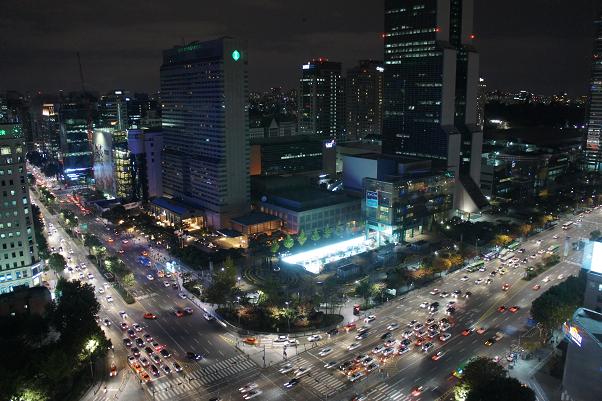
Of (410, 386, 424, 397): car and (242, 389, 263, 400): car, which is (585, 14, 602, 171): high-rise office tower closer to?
(410, 386, 424, 397): car

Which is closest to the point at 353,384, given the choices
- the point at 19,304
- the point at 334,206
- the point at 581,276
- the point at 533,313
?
the point at 533,313

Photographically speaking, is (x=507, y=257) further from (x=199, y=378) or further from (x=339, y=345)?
(x=199, y=378)

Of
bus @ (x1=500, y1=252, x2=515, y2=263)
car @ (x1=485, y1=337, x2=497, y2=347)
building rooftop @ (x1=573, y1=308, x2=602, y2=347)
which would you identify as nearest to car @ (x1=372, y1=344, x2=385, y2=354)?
car @ (x1=485, y1=337, x2=497, y2=347)

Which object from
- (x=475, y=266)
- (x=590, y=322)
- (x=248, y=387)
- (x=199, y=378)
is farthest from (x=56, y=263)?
(x=590, y=322)

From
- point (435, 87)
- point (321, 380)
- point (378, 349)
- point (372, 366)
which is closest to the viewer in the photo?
point (321, 380)

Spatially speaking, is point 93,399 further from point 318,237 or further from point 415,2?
point 415,2

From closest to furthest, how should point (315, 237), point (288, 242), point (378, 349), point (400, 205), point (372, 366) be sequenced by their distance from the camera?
point (372, 366), point (378, 349), point (288, 242), point (315, 237), point (400, 205)
